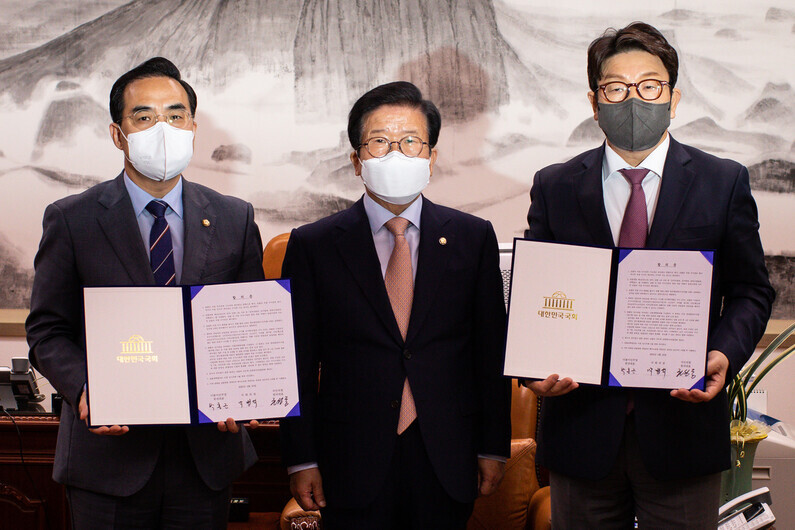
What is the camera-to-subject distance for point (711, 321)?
5.92 feet

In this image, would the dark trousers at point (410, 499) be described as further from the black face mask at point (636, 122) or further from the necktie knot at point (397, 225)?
the black face mask at point (636, 122)

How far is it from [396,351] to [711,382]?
2.31 feet

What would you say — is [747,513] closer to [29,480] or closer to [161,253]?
[161,253]

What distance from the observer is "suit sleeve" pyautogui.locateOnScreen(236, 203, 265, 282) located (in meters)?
1.96

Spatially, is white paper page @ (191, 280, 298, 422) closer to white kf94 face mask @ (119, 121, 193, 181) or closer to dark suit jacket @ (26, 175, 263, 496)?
dark suit jacket @ (26, 175, 263, 496)

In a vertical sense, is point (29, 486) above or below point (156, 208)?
below

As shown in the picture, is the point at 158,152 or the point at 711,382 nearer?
the point at 711,382

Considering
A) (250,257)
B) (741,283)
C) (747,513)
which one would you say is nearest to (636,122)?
(741,283)

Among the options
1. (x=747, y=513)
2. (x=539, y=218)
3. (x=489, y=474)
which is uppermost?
(x=539, y=218)

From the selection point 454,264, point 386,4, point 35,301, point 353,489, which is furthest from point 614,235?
point 386,4

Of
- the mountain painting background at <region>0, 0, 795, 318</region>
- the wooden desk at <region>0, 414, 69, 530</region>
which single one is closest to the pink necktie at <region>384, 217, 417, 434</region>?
the wooden desk at <region>0, 414, 69, 530</region>

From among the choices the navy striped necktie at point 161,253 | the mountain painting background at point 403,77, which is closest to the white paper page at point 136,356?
the navy striped necktie at point 161,253

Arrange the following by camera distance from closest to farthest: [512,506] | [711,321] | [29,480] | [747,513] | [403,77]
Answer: [711,321] < [747,513] < [512,506] < [29,480] < [403,77]

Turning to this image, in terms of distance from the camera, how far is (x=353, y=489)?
70.3 inches
